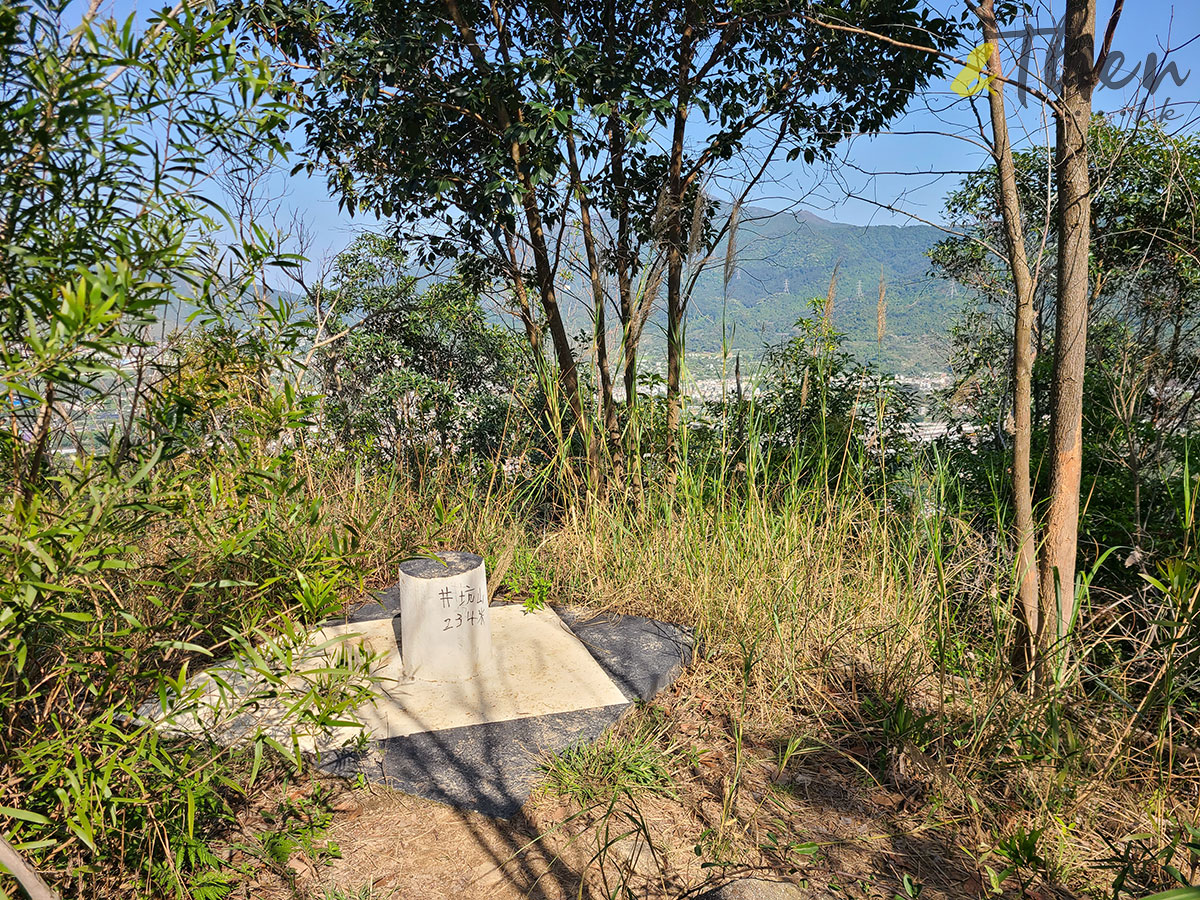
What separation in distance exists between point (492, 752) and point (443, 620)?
19.9 inches

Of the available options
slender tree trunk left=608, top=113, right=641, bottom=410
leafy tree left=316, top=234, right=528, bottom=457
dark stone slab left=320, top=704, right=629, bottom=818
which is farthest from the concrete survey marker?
leafy tree left=316, top=234, right=528, bottom=457

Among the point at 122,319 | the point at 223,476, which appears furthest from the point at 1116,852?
the point at 122,319

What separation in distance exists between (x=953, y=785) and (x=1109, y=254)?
5635 mm

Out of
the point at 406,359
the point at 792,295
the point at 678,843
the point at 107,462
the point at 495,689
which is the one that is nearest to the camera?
the point at 107,462

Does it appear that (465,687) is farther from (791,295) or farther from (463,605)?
(791,295)

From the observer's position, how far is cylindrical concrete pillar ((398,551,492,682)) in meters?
2.55

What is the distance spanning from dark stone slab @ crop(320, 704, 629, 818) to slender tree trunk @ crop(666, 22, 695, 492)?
1.28m

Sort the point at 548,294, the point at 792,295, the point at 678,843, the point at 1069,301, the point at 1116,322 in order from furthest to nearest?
the point at 792,295
the point at 1116,322
the point at 548,294
the point at 1069,301
the point at 678,843

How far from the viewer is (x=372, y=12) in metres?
3.48

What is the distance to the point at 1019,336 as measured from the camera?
2.41 meters

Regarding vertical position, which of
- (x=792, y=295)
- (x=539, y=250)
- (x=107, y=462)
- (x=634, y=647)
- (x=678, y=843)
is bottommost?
(x=678, y=843)

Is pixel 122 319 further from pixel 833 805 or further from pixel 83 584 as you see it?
pixel 833 805

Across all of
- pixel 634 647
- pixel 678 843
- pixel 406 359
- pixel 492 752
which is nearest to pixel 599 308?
pixel 634 647

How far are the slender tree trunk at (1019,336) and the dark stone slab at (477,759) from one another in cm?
134
